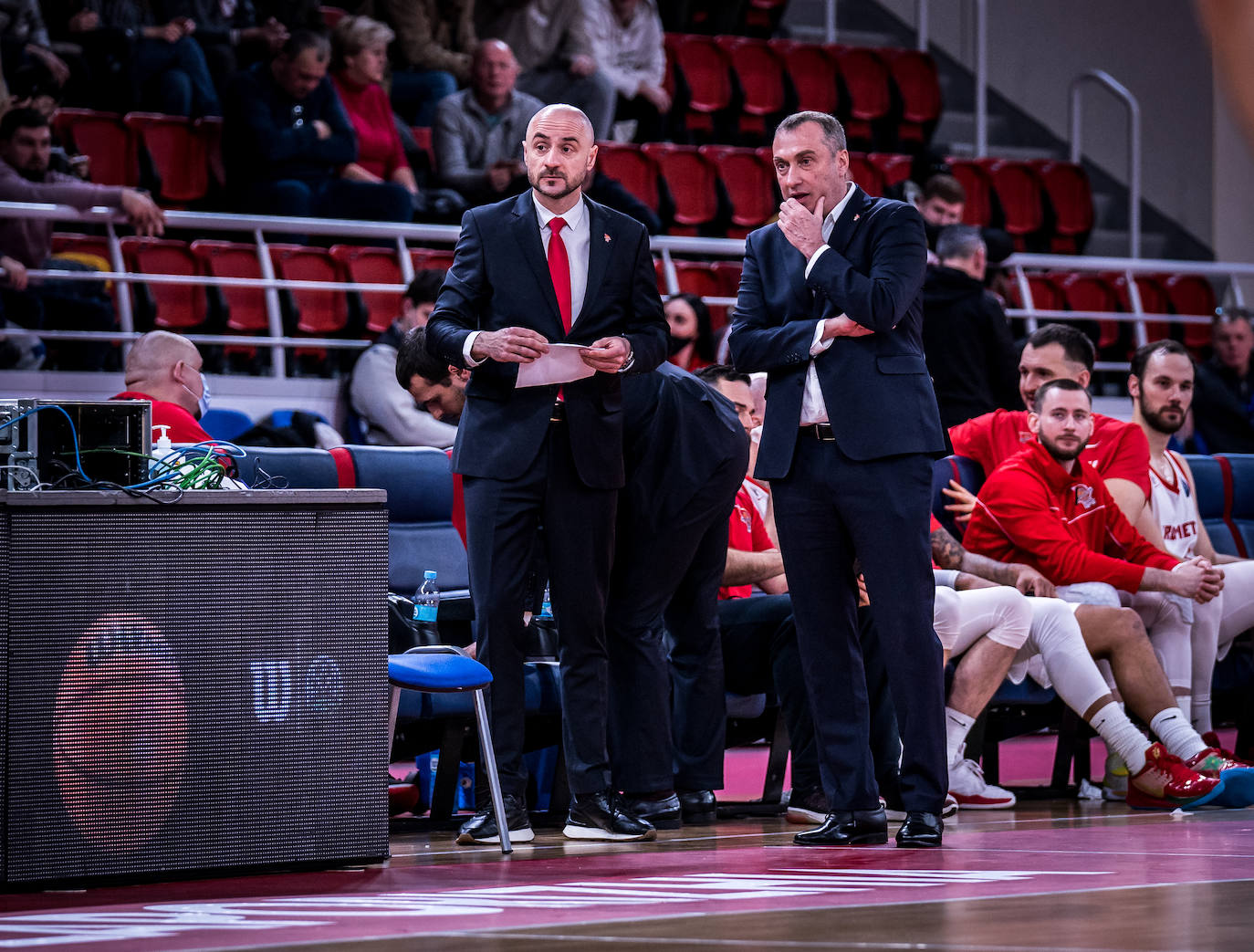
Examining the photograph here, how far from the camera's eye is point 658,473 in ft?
15.0

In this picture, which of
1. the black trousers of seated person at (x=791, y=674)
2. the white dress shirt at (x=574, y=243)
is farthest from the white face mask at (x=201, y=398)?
the black trousers of seated person at (x=791, y=674)

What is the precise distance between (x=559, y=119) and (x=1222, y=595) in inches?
126

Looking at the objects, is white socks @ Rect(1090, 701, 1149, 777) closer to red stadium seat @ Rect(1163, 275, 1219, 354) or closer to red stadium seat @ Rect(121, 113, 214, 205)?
red stadium seat @ Rect(121, 113, 214, 205)

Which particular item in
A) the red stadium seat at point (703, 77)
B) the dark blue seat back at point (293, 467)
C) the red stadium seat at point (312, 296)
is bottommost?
the dark blue seat back at point (293, 467)

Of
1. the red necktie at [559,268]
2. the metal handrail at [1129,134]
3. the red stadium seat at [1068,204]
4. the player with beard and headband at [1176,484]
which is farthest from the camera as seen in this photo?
the red stadium seat at [1068,204]

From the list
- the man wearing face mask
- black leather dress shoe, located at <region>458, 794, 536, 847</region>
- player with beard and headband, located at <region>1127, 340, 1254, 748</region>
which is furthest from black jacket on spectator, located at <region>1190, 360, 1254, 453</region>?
black leather dress shoe, located at <region>458, 794, 536, 847</region>

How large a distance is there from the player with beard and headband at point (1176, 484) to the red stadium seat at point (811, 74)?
601cm

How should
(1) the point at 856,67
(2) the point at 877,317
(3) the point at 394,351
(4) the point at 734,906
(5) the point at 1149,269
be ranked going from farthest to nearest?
(1) the point at 856,67, (5) the point at 1149,269, (3) the point at 394,351, (2) the point at 877,317, (4) the point at 734,906

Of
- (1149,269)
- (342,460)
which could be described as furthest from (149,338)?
(1149,269)

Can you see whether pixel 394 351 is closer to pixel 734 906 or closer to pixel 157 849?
pixel 157 849

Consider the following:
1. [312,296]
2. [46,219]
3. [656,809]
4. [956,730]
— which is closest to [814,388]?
[656,809]

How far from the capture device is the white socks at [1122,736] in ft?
16.7

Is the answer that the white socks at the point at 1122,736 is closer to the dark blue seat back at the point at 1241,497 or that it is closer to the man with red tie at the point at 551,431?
the man with red tie at the point at 551,431

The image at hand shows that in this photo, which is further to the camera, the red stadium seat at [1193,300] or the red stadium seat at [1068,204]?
the red stadium seat at [1068,204]
